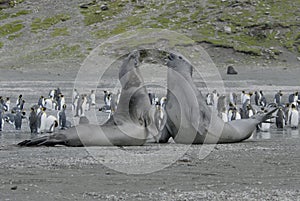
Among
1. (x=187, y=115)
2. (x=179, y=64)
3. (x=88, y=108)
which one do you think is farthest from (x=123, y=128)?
(x=88, y=108)

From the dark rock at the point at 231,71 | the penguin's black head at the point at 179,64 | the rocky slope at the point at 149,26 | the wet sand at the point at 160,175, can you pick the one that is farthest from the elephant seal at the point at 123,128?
the rocky slope at the point at 149,26

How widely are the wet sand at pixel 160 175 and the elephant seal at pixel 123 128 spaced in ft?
0.82

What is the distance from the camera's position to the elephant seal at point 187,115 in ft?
39.0

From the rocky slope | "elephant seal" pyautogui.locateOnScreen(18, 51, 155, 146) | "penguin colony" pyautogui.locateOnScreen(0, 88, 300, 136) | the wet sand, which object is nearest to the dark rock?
the rocky slope

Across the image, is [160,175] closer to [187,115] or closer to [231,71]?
[187,115]

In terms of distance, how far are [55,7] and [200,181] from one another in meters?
64.5

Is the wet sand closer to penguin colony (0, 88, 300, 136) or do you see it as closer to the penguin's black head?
the penguin's black head

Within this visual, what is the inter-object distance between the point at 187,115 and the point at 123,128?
1.11m

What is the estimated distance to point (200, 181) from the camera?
8.41 meters

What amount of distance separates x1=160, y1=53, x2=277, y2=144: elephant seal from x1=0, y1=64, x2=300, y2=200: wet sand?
28 cm

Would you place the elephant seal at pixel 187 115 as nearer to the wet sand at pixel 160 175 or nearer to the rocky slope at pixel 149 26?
the wet sand at pixel 160 175

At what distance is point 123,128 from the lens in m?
11.7

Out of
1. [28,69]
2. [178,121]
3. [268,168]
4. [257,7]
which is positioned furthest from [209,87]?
[257,7]

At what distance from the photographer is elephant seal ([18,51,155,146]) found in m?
11.7
